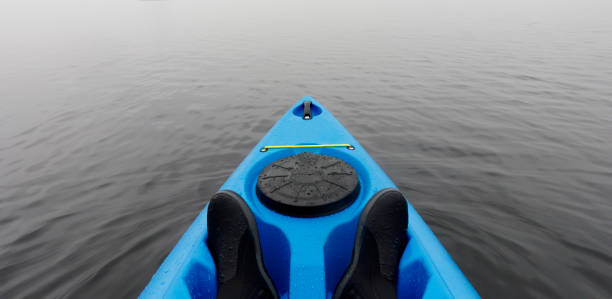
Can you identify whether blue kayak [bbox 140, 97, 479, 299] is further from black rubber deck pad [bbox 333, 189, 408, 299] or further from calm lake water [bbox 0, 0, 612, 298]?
calm lake water [bbox 0, 0, 612, 298]

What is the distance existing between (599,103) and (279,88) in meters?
8.10

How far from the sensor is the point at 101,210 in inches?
158

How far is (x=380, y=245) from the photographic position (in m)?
2.06

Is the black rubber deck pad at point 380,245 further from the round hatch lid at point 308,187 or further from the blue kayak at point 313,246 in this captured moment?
the round hatch lid at point 308,187

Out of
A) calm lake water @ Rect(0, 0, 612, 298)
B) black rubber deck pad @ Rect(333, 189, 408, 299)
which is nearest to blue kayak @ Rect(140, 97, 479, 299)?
black rubber deck pad @ Rect(333, 189, 408, 299)

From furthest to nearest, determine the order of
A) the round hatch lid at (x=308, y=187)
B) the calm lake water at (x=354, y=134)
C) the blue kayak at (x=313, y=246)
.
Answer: the calm lake water at (x=354, y=134) → the round hatch lid at (x=308, y=187) → the blue kayak at (x=313, y=246)

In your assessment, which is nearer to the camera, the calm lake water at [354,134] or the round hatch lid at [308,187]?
the round hatch lid at [308,187]

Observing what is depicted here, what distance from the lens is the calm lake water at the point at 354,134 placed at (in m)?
3.16

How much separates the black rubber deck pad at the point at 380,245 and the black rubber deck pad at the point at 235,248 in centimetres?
59

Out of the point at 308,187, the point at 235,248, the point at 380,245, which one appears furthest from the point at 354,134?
the point at 235,248

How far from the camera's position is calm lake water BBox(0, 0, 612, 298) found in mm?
3158

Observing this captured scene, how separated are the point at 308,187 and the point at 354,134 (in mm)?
3877

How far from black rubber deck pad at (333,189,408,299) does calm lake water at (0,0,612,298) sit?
142 cm

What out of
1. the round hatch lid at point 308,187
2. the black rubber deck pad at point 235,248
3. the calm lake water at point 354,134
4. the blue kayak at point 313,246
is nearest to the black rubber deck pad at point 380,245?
the blue kayak at point 313,246
